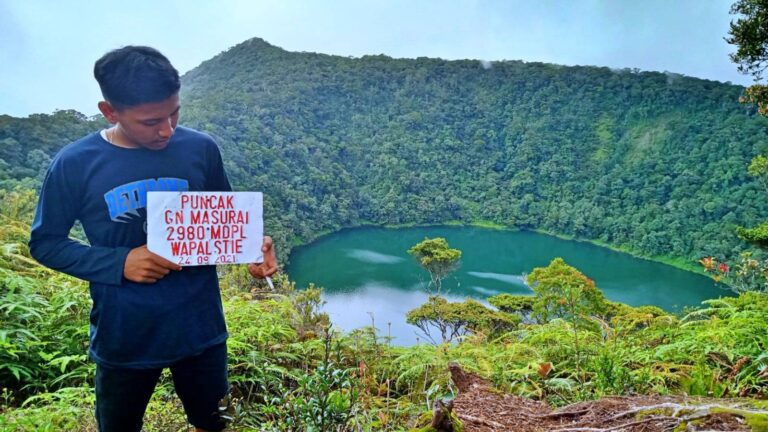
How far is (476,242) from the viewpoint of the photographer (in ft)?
122

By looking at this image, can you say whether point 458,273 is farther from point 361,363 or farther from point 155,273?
point 155,273

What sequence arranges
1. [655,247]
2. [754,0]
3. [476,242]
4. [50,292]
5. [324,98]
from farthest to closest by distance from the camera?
[324,98], [476,242], [655,247], [754,0], [50,292]

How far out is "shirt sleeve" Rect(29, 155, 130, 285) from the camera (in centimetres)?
108

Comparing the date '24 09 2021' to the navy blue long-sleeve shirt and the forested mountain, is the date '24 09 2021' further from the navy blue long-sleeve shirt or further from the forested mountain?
the forested mountain

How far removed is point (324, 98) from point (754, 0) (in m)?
58.4

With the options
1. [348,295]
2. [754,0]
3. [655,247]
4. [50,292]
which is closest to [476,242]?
[655,247]

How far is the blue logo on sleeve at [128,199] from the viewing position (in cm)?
111

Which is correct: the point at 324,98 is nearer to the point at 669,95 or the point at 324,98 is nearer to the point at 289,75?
the point at 289,75

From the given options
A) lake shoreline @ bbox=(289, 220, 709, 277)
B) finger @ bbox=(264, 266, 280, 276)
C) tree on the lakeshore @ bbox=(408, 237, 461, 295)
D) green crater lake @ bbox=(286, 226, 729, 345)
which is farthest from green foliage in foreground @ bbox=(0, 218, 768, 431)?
lake shoreline @ bbox=(289, 220, 709, 277)

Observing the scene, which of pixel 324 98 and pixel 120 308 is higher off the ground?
pixel 324 98

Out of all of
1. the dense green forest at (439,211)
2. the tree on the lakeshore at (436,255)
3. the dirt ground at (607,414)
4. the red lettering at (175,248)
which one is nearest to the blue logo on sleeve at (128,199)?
the red lettering at (175,248)

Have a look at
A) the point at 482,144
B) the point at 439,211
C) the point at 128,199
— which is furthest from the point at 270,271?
the point at 482,144

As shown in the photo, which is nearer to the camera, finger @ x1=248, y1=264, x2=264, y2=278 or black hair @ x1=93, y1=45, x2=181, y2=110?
black hair @ x1=93, y1=45, x2=181, y2=110

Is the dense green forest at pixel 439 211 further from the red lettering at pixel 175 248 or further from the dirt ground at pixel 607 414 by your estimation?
the red lettering at pixel 175 248
